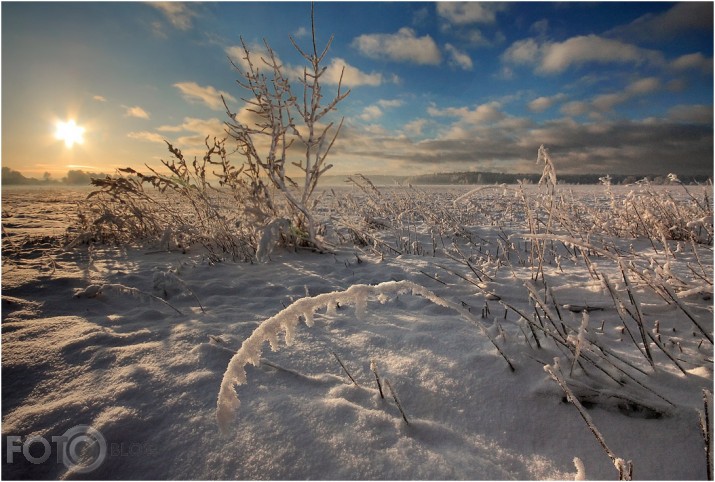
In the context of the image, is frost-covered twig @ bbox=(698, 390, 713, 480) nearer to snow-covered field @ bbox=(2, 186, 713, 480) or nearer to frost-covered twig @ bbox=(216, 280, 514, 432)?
snow-covered field @ bbox=(2, 186, 713, 480)

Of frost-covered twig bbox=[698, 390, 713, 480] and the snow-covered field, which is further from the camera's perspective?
the snow-covered field

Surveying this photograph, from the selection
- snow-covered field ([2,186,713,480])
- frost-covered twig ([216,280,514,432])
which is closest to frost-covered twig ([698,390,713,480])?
snow-covered field ([2,186,713,480])

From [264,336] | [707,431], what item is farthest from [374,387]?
[707,431]

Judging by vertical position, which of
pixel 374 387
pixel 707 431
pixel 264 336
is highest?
pixel 264 336

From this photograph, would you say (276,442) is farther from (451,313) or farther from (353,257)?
(353,257)

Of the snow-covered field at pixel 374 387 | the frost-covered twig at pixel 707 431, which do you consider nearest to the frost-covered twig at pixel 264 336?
the snow-covered field at pixel 374 387

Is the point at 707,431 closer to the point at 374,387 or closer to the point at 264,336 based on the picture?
the point at 374,387

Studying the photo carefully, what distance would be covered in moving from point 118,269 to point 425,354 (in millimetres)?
3159

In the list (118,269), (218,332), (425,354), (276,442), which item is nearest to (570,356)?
(425,354)

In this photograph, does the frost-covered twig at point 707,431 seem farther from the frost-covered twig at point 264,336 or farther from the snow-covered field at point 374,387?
the frost-covered twig at point 264,336

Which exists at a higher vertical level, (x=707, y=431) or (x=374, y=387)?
(x=707, y=431)

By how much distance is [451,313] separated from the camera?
180cm

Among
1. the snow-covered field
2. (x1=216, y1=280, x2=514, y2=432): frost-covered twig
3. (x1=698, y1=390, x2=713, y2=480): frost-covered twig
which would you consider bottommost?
the snow-covered field

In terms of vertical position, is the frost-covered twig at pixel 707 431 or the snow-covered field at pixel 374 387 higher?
the frost-covered twig at pixel 707 431
